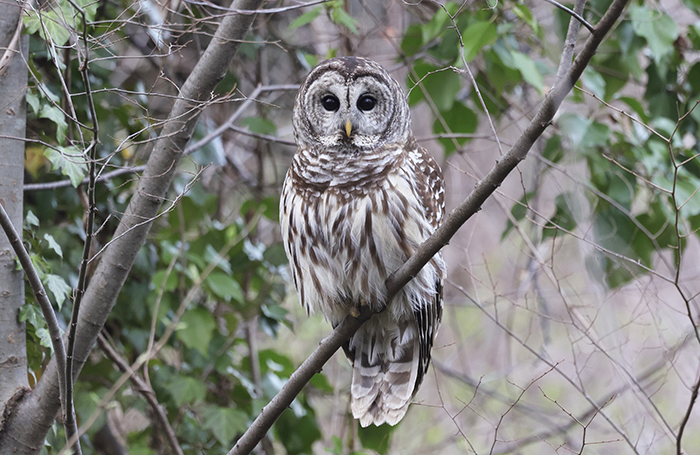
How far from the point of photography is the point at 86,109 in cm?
279

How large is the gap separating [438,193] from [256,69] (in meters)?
1.86

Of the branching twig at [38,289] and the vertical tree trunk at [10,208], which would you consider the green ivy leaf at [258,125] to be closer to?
the vertical tree trunk at [10,208]

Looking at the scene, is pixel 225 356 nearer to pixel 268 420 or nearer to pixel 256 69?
pixel 268 420

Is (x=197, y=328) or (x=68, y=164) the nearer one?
(x=68, y=164)

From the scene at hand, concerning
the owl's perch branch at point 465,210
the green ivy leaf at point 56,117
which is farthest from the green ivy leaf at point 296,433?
the green ivy leaf at point 56,117

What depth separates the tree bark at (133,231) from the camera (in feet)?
6.81

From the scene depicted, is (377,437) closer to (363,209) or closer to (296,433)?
(296,433)

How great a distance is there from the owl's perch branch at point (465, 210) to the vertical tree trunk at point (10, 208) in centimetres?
78

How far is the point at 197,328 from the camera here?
295 cm

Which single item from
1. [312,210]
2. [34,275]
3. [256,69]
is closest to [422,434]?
[256,69]

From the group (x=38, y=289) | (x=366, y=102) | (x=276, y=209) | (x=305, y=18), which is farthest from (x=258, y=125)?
(x=38, y=289)

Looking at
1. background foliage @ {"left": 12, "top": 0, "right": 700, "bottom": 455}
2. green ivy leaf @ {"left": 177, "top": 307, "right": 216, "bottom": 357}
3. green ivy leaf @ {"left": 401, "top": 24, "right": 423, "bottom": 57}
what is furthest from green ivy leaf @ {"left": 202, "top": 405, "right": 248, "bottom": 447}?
green ivy leaf @ {"left": 401, "top": 24, "right": 423, "bottom": 57}

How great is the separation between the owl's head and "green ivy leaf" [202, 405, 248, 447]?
130 centimetres

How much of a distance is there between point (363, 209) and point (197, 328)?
3.63 ft
